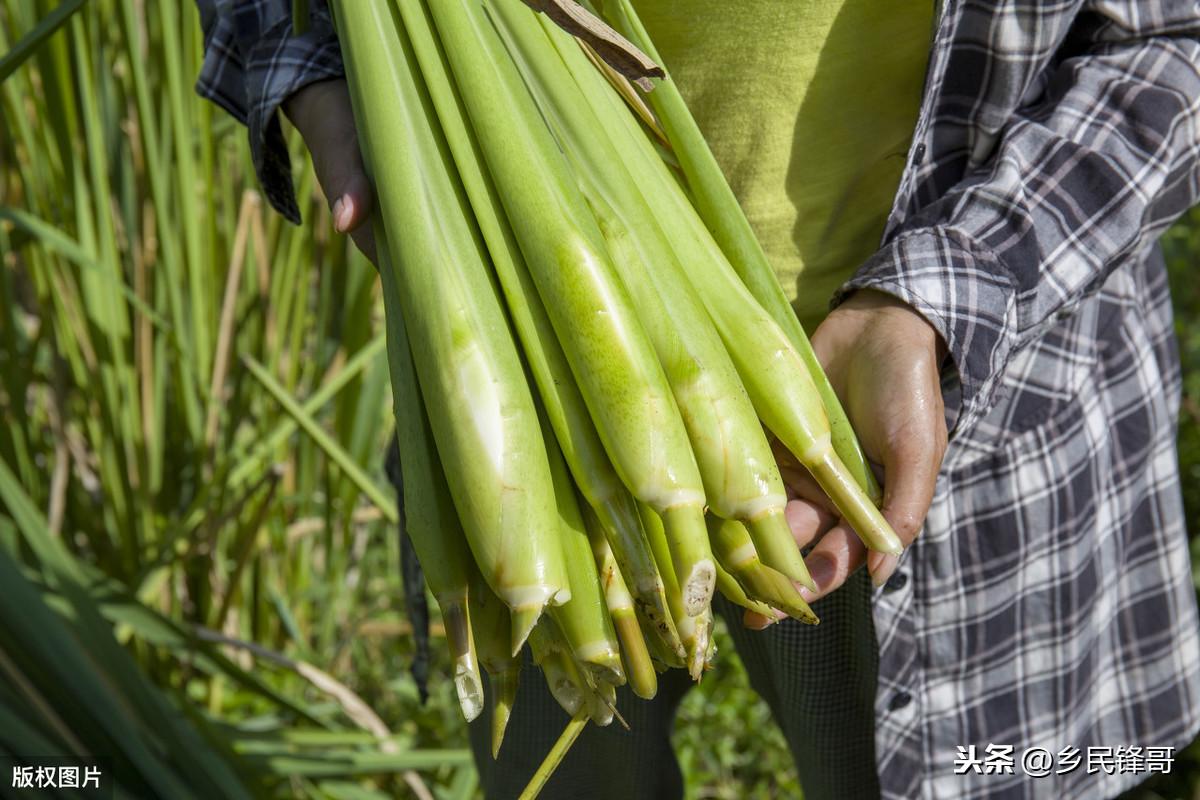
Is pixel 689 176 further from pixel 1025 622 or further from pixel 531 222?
pixel 1025 622

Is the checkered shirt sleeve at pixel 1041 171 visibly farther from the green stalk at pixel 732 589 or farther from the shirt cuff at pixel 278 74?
the shirt cuff at pixel 278 74

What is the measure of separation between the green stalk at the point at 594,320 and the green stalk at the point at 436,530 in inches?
4.1

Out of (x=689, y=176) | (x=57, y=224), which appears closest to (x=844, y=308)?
(x=689, y=176)

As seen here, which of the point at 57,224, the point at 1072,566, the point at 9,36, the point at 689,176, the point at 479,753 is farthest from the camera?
the point at 57,224

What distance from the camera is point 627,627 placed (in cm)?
61

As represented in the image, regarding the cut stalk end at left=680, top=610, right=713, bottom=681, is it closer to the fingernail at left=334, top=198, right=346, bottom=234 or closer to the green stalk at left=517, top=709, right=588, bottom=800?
the green stalk at left=517, top=709, right=588, bottom=800

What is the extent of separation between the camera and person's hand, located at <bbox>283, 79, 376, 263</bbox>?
0.72 metres

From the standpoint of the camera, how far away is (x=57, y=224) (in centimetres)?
147

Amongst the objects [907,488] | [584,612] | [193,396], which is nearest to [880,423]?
[907,488]

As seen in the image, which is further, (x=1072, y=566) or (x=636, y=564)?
(x=1072, y=566)

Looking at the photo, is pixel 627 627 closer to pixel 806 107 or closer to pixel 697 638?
pixel 697 638

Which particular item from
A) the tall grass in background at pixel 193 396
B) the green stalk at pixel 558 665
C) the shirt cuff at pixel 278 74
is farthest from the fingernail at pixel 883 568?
the tall grass in background at pixel 193 396

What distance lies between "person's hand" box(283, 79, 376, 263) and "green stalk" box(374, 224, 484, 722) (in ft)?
0.39

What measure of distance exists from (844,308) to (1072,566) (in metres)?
0.40
